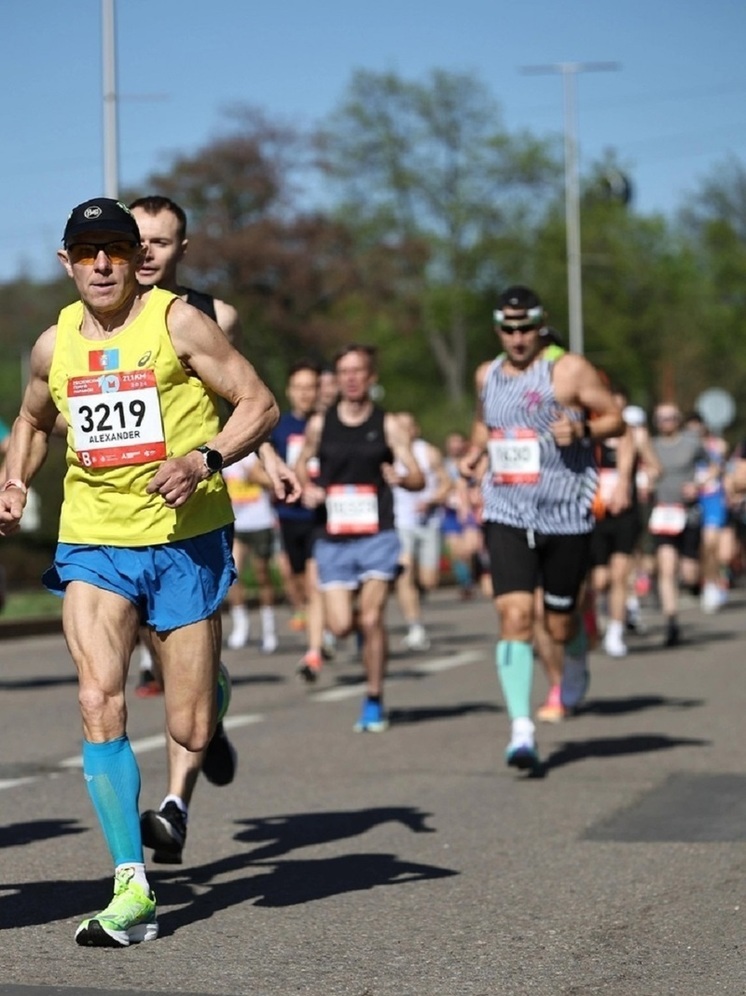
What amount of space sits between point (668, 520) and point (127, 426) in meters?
13.1

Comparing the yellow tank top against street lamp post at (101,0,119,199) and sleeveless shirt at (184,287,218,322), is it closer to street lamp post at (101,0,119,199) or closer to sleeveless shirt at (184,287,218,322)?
sleeveless shirt at (184,287,218,322)

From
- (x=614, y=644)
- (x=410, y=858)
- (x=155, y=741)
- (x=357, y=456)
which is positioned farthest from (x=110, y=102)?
(x=410, y=858)

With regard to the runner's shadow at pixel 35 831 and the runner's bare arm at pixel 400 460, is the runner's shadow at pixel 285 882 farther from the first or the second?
the runner's bare arm at pixel 400 460

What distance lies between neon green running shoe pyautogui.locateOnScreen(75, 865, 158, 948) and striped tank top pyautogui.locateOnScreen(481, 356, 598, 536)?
4.41m

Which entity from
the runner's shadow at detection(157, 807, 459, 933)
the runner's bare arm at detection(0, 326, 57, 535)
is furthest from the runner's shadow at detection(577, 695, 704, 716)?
the runner's bare arm at detection(0, 326, 57, 535)

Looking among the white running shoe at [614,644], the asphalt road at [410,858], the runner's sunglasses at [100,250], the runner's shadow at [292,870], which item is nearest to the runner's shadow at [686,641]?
the white running shoe at [614,644]

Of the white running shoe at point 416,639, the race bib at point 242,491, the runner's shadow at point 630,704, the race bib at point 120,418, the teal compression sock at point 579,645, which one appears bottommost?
the white running shoe at point 416,639

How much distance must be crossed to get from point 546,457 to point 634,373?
73684mm

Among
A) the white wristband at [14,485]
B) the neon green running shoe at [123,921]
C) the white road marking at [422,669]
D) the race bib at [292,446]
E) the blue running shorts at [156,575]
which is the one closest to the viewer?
the neon green running shoe at [123,921]

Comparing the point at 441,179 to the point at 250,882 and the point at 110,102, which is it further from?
the point at 250,882

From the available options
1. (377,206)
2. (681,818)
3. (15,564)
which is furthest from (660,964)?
(377,206)

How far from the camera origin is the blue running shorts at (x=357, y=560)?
1192 cm

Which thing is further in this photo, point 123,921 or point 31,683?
Result: point 31,683

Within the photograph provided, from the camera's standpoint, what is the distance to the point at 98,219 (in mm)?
5805
